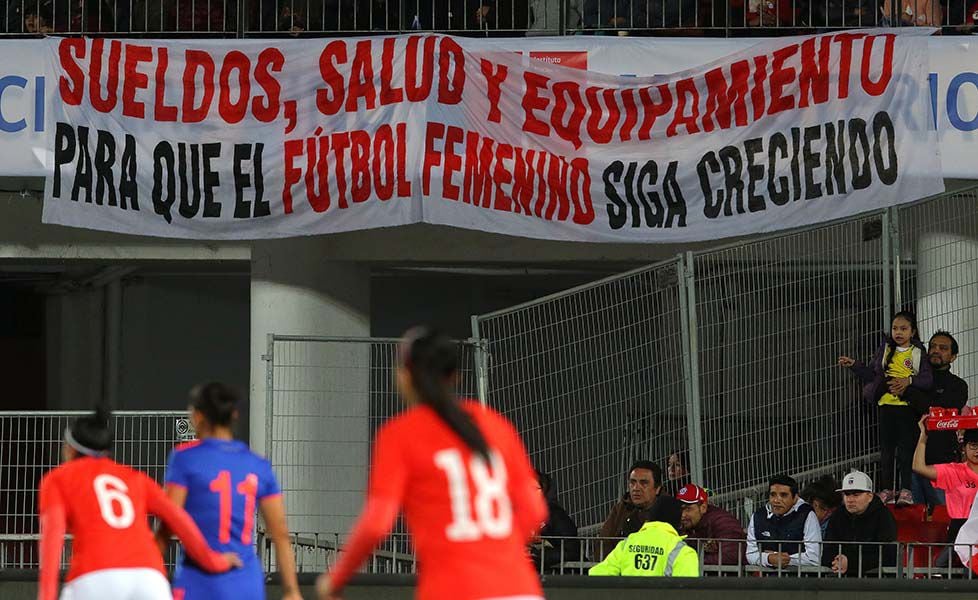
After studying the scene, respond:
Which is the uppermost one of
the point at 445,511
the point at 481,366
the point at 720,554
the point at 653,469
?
the point at 481,366

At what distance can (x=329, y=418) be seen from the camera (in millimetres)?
13586

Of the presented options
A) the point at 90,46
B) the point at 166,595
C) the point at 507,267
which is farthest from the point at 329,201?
the point at 166,595

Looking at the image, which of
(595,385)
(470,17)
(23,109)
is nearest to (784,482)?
(595,385)

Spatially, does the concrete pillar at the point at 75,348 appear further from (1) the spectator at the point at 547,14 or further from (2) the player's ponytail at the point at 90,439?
→ (2) the player's ponytail at the point at 90,439

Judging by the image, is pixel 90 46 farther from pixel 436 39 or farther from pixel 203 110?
pixel 436 39

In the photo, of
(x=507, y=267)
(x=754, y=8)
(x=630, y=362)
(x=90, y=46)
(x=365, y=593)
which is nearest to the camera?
(x=365, y=593)

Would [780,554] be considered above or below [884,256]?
below

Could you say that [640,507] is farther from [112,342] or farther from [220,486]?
[112,342]

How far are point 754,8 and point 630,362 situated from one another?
13.0 feet

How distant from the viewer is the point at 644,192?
1425 cm

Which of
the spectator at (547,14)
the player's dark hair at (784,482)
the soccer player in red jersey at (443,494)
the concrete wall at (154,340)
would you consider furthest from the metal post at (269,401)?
Result: the concrete wall at (154,340)

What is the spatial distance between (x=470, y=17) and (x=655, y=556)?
22.9 ft

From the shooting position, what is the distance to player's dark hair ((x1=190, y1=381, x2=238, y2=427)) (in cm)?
743

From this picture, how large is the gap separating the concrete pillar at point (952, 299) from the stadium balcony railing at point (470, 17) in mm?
2017
